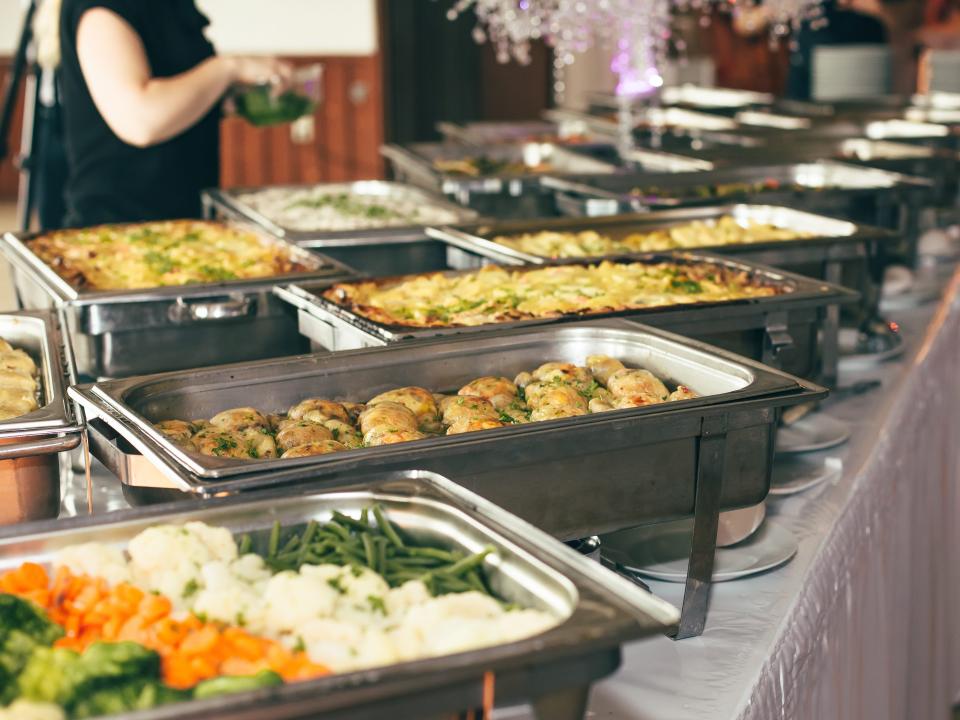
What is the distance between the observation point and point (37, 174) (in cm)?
364

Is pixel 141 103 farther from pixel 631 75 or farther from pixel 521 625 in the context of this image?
pixel 631 75

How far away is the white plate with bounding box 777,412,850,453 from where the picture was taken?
→ 190 centimetres

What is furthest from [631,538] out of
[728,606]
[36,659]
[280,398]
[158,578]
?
[36,659]

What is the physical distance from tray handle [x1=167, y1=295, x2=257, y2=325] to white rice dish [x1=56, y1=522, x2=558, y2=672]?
1066 mm

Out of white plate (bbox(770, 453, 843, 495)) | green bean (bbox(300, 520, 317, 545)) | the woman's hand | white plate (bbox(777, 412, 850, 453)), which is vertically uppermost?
the woman's hand

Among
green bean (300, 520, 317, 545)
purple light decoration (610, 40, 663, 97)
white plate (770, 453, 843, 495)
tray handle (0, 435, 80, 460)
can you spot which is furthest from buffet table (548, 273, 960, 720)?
purple light decoration (610, 40, 663, 97)

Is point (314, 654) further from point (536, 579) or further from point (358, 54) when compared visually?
point (358, 54)

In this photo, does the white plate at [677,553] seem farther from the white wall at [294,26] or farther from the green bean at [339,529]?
the white wall at [294,26]

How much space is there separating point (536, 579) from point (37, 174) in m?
3.09

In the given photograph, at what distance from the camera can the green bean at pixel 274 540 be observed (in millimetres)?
1035

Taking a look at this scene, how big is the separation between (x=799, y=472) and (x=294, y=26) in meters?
5.77

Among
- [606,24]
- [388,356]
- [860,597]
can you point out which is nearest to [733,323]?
[860,597]

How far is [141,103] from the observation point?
2631 mm

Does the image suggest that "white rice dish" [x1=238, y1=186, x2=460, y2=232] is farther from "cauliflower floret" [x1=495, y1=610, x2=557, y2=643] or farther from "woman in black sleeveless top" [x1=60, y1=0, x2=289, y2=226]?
"cauliflower floret" [x1=495, y1=610, x2=557, y2=643]
